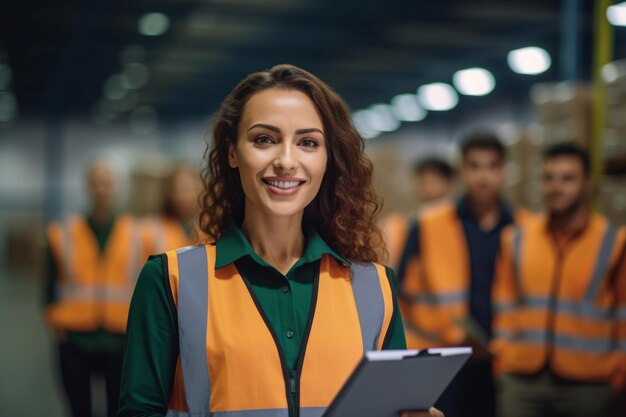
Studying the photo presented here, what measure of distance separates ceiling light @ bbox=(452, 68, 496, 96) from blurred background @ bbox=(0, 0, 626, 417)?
0.29 ft

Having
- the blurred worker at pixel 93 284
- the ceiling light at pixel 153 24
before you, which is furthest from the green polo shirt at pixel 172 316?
the ceiling light at pixel 153 24

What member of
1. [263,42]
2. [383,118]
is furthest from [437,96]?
[263,42]

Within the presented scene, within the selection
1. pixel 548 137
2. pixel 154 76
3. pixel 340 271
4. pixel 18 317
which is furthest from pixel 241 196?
pixel 154 76

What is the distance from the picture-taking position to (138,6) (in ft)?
33.6

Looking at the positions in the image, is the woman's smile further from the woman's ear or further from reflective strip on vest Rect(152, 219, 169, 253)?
reflective strip on vest Rect(152, 219, 169, 253)

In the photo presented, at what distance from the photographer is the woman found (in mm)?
1848

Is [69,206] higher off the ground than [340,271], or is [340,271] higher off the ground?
[69,206]

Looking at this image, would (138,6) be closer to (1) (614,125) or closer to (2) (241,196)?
(1) (614,125)

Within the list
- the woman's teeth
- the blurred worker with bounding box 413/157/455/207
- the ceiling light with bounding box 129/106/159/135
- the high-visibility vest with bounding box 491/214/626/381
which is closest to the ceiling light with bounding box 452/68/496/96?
the ceiling light with bounding box 129/106/159/135

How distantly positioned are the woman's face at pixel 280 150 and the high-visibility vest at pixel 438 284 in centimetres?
286

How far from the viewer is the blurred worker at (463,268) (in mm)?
4617

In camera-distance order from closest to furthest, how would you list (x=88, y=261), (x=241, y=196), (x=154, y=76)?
(x=241, y=196) → (x=88, y=261) → (x=154, y=76)

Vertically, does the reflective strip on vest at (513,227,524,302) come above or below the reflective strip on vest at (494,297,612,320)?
above

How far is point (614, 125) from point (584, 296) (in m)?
1.23
